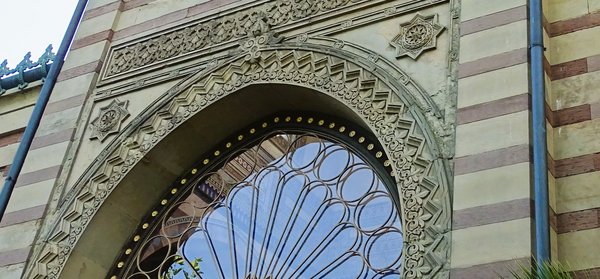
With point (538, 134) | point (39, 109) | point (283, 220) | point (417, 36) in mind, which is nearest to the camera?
point (538, 134)

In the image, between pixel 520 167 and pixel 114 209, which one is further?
pixel 114 209

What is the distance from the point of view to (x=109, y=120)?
26.9 feet

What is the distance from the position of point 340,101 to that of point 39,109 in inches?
129

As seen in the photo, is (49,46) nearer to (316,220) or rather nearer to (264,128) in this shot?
(264,128)

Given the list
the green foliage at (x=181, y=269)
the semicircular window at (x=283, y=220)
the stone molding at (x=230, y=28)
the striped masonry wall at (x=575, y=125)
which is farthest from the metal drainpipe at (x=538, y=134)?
the green foliage at (x=181, y=269)

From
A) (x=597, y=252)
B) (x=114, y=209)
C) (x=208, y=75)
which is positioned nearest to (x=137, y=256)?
(x=114, y=209)

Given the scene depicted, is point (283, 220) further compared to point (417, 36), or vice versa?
point (283, 220)

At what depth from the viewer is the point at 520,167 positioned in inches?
219

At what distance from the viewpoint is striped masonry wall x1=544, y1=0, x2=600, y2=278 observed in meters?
5.37

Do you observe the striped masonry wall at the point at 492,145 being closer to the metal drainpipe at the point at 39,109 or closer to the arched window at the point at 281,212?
the arched window at the point at 281,212

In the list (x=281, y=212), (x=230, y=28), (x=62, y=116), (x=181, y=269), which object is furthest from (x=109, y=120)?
(x=281, y=212)

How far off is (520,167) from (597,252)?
68cm

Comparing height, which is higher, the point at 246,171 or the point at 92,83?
the point at 92,83

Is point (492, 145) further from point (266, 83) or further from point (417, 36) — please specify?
point (266, 83)
